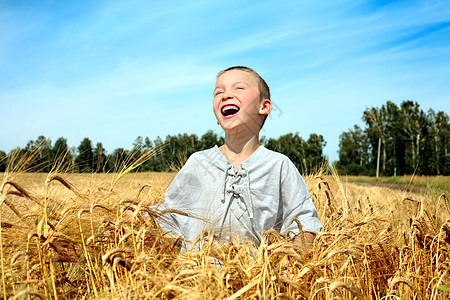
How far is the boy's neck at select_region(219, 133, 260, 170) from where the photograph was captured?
252 centimetres

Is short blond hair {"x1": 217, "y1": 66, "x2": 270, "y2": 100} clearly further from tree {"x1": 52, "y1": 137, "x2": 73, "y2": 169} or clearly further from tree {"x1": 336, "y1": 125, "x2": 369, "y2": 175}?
tree {"x1": 336, "y1": 125, "x2": 369, "y2": 175}

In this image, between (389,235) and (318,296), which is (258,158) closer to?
(318,296)

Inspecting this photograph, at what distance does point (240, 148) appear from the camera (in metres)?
2.54

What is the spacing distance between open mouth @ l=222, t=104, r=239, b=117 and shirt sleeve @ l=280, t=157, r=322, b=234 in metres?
0.51

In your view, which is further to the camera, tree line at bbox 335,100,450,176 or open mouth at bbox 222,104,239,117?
tree line at bbox 335,100,450,176

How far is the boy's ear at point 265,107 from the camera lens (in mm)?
2557

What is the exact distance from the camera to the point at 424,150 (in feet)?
140

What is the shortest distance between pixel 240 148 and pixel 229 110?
288mm

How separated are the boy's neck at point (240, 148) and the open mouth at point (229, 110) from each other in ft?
0.54

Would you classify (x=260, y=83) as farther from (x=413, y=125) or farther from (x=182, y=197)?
(x=413, y=125)

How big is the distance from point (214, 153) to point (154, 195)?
1.55 m

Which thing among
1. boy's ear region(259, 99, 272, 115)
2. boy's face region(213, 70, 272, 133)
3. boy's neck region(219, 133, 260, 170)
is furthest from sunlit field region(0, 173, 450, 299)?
boy's ear region(259, 99, 272, 115)

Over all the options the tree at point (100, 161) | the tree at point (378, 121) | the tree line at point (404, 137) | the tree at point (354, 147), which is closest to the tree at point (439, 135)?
the tree line at point (404, 137)

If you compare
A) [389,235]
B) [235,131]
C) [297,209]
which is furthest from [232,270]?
[389,235]
